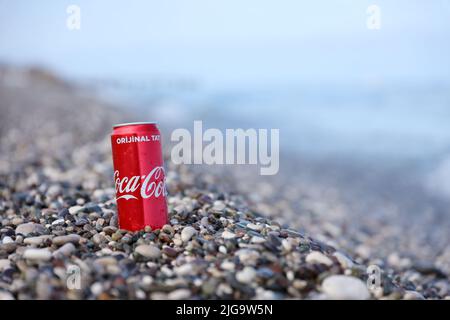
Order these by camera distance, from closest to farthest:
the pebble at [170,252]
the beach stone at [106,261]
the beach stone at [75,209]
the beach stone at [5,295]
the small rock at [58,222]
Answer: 1. the beach stone at [5,295]
2. the beach stone at [106,261]
3. the pebble at [170,252]
4. the small rock at [58,222]
5. the beach stone at [75,209]

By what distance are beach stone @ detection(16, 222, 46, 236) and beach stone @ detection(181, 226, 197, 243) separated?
0.66 m

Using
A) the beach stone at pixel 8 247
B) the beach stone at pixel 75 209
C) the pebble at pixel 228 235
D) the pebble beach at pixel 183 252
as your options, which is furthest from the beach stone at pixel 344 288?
the beach stone at pixel 75 209

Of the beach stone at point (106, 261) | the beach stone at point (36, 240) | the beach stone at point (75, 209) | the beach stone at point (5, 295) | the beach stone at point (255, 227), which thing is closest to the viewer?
the beach stone at point (5, 295)

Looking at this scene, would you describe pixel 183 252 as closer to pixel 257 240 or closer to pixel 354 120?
pixel 257 240

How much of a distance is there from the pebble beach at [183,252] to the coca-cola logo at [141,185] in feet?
0.51

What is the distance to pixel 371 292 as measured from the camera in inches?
70.4

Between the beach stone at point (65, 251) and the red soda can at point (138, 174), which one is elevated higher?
the red soda can at point (138, 174)

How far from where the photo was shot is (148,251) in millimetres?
1865

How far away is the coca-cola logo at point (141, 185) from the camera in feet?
6.73

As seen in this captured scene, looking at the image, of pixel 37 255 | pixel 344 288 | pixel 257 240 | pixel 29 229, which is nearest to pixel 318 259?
pixel 344 288

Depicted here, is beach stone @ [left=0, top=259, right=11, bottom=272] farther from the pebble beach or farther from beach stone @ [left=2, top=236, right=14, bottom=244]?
beach stone @ [left=2, top=236, right=14, bottom=244]

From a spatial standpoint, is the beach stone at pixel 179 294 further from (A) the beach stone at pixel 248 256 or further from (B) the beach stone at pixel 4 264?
(B) the beach stone at pixel 4 264
